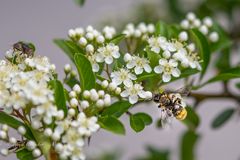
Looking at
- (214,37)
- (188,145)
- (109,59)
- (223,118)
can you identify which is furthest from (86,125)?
(188,145)

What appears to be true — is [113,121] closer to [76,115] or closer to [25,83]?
[76,115]

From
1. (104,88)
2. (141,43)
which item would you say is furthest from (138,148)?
(104,88)

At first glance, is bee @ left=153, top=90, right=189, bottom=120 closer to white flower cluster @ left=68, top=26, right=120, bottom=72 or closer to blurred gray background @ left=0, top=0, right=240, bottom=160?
white flower cluster @ left=68, top=26, right=120, bottom=72

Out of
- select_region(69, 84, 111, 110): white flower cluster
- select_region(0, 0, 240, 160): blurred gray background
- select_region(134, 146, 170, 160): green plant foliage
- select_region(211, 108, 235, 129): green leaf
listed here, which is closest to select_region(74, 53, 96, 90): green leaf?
select_region(69, 84, 111, 110): white flower cluster

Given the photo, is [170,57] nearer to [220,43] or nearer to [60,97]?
[60,97]

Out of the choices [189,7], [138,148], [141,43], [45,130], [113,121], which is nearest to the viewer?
[45,130]

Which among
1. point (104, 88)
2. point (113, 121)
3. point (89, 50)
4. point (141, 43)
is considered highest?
point (141, 43)

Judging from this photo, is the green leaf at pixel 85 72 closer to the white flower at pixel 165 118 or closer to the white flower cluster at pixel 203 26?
the white flower at pixel 165 118
